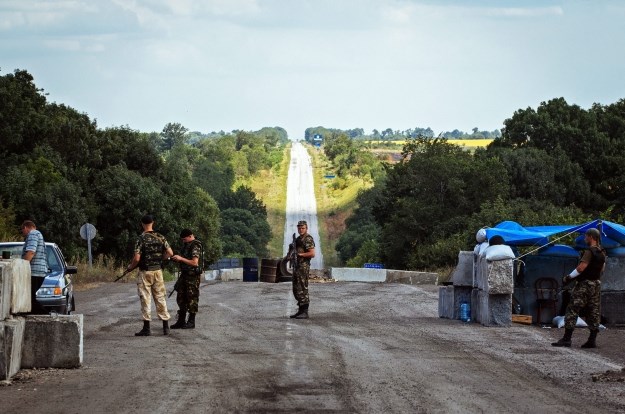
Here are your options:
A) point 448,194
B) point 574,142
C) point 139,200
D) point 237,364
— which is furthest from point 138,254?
point 574,142

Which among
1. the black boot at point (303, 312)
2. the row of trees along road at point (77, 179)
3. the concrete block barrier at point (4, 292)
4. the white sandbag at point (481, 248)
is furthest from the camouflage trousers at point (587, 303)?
the row of trees along road at point (77, 179)

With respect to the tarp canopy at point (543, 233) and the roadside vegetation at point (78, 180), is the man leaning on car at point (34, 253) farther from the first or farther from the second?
the roadside vegetation at point (78, 180)

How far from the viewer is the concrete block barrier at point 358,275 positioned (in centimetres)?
5553

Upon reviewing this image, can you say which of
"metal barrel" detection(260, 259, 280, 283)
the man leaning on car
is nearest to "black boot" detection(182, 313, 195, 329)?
the man leaning on car

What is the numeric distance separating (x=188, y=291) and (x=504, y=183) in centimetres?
5851

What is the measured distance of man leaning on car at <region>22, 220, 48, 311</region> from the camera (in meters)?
18.9

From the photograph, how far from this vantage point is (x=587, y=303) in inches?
769

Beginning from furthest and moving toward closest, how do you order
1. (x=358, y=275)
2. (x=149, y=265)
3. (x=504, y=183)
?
1. (x=504, y=183)
2. (x=358, y=275)
3. (x=149, y=265)

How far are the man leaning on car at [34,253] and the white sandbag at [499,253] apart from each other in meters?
8.95

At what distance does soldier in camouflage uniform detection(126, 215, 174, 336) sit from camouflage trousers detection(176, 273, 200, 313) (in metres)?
1.18

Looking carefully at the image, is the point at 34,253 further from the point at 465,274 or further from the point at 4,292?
the point at 465,274

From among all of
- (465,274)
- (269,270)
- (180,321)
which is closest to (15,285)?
(180,321)

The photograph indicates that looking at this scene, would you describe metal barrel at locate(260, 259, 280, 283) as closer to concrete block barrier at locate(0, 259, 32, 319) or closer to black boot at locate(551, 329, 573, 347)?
black boot at locate(551, 329, 573, 347)

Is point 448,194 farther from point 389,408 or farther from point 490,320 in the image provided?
point 389,408
